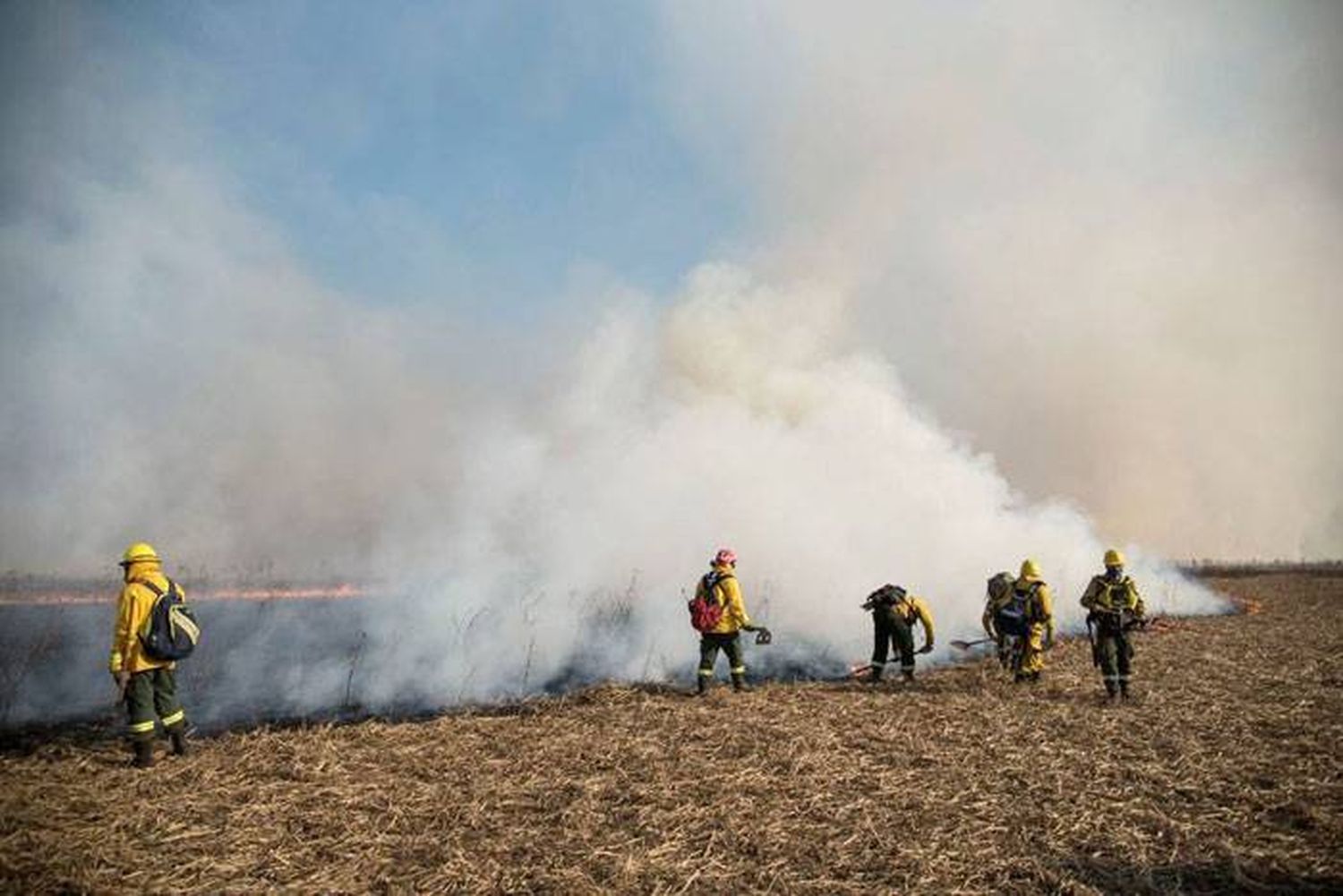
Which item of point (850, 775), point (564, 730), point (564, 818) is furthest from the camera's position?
point (564, 730)

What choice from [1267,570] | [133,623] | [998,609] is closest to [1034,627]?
[998,609]

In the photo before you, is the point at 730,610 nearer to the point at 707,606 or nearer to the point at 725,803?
the point at 707,606

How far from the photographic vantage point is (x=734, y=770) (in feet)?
30.0

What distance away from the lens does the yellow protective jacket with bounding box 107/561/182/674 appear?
9375mm

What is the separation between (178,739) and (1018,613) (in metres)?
14.2

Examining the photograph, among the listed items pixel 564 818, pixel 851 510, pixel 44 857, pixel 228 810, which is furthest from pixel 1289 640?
pixel 44 857

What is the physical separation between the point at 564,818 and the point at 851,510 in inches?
932

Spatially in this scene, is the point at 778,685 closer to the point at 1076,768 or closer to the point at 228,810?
the point at 1076,768

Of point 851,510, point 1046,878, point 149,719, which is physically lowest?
point 1046,878

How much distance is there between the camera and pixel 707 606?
14.1 m

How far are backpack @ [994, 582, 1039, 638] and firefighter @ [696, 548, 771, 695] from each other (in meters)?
5.01

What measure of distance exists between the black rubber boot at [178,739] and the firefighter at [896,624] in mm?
11978

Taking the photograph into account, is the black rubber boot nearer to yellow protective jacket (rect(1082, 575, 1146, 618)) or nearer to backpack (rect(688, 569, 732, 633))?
backpack (rect(688, 569, 732, 633))

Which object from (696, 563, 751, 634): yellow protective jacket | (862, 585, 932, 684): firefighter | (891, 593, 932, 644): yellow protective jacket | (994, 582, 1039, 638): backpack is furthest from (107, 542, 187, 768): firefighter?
(994, 582, 1039, 638): backpack
